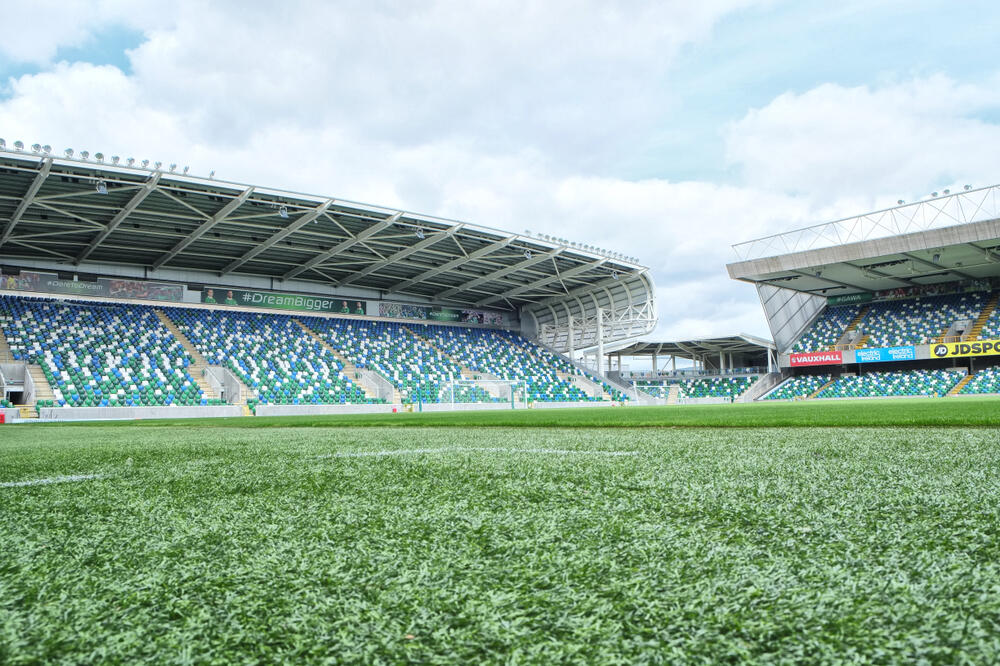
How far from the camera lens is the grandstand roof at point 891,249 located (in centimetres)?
2859

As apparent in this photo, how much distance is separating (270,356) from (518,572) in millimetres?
29771

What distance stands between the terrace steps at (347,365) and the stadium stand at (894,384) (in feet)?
80.1

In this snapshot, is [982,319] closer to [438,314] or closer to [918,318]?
[918,318]

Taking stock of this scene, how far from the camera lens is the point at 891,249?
30.0m

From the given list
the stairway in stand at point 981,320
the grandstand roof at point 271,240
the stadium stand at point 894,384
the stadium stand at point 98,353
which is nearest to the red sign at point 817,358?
the stadium stand at point 894,384

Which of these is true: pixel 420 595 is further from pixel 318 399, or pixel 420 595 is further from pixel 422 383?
pixel 422 383

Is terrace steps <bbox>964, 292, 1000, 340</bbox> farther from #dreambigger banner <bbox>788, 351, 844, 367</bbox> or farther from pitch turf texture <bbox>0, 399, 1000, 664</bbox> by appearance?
pitch turf texture <bbox>0, 399, 1000, 664</bbox>

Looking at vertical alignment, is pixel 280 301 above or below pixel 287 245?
below

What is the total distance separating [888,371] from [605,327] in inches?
646

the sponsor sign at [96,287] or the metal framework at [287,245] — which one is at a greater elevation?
the metal framework at [287,245]

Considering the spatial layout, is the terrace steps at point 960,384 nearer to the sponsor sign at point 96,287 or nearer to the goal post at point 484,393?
the goal post at point 484,393

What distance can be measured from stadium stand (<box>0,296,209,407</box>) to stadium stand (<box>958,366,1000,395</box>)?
35.0m

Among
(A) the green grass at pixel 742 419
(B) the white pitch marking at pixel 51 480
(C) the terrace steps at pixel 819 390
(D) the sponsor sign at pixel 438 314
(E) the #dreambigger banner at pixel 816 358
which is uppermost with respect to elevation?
(D) the sponsor sign at pixel 438 314

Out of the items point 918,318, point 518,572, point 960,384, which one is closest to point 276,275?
point 518,572
